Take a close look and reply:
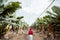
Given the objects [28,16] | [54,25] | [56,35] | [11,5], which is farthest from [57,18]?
[28,16]

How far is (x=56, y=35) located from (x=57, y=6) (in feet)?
4.48

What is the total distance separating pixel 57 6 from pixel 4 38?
319 centimetres

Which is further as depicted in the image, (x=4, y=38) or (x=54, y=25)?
(x=4, y=38)

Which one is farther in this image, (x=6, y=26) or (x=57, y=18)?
(x=6, y=26)

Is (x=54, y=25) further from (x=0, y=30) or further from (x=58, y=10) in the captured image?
(x=0, y=30)

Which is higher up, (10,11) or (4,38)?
(10,11)

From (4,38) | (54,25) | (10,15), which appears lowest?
(4,38)

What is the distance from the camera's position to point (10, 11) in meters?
8.71

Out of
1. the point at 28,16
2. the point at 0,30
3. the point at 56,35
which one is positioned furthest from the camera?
the point at 28,16

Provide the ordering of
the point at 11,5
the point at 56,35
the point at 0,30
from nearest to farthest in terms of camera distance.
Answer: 1. the point at 11,5
2. the point at 56,35
3. the point at 0,30

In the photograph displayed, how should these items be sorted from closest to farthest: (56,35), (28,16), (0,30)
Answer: (56,35) < (0,30) < (28,16)

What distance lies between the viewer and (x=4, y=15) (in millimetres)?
8781

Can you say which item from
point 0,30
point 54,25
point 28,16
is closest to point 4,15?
point 0,30

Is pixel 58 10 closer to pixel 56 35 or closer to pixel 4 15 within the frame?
pixel 56 35
